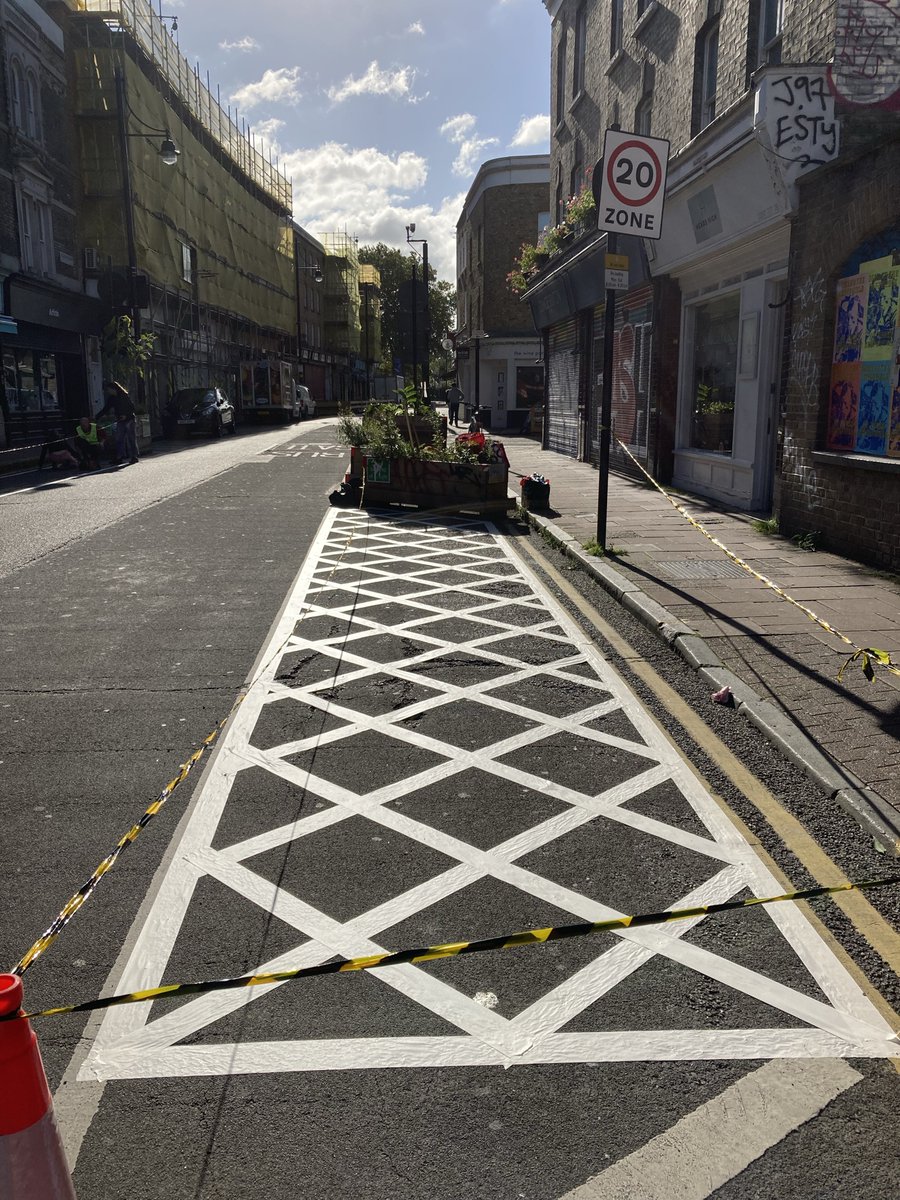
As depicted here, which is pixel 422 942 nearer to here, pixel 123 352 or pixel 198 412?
pixel 123 352

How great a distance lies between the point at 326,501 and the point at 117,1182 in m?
13.7

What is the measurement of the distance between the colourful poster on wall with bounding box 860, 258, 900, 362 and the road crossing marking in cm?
406

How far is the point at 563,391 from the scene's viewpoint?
81.6 feet

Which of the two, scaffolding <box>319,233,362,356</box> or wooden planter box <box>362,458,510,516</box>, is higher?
scaffolding <box>319,233,362,356</box>

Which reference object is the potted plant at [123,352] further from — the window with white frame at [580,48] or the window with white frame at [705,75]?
the window with white frame at [705,75]

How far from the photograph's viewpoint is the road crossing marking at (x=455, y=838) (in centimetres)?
263

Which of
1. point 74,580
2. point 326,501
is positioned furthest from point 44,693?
point 326,501

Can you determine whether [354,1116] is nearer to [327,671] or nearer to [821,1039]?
[821,1039]

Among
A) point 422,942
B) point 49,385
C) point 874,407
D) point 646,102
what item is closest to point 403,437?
point 874,407

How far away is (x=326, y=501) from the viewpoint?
15477mm

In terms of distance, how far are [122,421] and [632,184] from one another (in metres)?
16.4

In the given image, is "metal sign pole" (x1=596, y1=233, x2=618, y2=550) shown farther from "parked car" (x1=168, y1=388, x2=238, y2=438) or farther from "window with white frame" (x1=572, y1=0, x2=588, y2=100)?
A: "parked car" (x1=168, y1=388, x2=238, y2=438)

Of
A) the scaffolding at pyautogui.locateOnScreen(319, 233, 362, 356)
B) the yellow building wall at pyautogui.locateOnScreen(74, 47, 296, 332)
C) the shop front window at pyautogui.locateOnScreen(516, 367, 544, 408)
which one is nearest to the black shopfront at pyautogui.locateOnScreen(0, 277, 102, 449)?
the yellow building wall at pyautogui.locateOnScreen(74, 47, 296, 332)

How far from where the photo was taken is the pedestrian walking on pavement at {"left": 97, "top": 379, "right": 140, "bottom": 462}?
72.6ft
